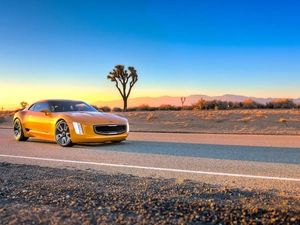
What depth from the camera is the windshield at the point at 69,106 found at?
34.3ft

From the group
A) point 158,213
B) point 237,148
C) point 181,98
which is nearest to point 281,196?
point 158,213

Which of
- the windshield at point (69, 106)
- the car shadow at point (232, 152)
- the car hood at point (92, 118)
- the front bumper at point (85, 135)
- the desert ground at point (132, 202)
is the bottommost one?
the car shadow at point (232, 152)

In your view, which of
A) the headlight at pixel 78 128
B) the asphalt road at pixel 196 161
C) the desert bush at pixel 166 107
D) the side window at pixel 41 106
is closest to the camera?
the asphalt road at pixel 196 161

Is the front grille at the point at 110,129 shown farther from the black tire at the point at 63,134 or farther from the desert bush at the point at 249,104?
the desert bush at the point at 249,104

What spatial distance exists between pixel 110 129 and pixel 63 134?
140cm

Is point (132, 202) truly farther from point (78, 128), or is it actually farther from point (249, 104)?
point (249, 104)

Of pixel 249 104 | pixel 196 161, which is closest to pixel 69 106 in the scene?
pixel 196 161

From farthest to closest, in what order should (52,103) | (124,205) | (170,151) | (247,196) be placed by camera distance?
(52,103), (170,151), (247,196), (124,205)

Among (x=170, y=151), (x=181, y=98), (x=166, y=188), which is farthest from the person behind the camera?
(x=181, y=98)

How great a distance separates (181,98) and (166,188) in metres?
41.8

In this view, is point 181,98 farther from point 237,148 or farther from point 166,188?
point 166,188

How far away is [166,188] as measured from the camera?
4152 mm

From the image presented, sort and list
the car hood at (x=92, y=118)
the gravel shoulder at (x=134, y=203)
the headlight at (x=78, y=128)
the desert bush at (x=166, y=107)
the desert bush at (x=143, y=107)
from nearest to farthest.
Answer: the gravel shoulder at (x=134, y=203) → the headlight at (x=78, y=128) → the car hood at (x=92, y=118) → the desert bush at (x=166, y=107) → the desert bush at (x=143, y=107)

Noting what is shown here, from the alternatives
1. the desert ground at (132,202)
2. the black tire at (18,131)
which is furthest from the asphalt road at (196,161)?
the black tire at (18,131)
